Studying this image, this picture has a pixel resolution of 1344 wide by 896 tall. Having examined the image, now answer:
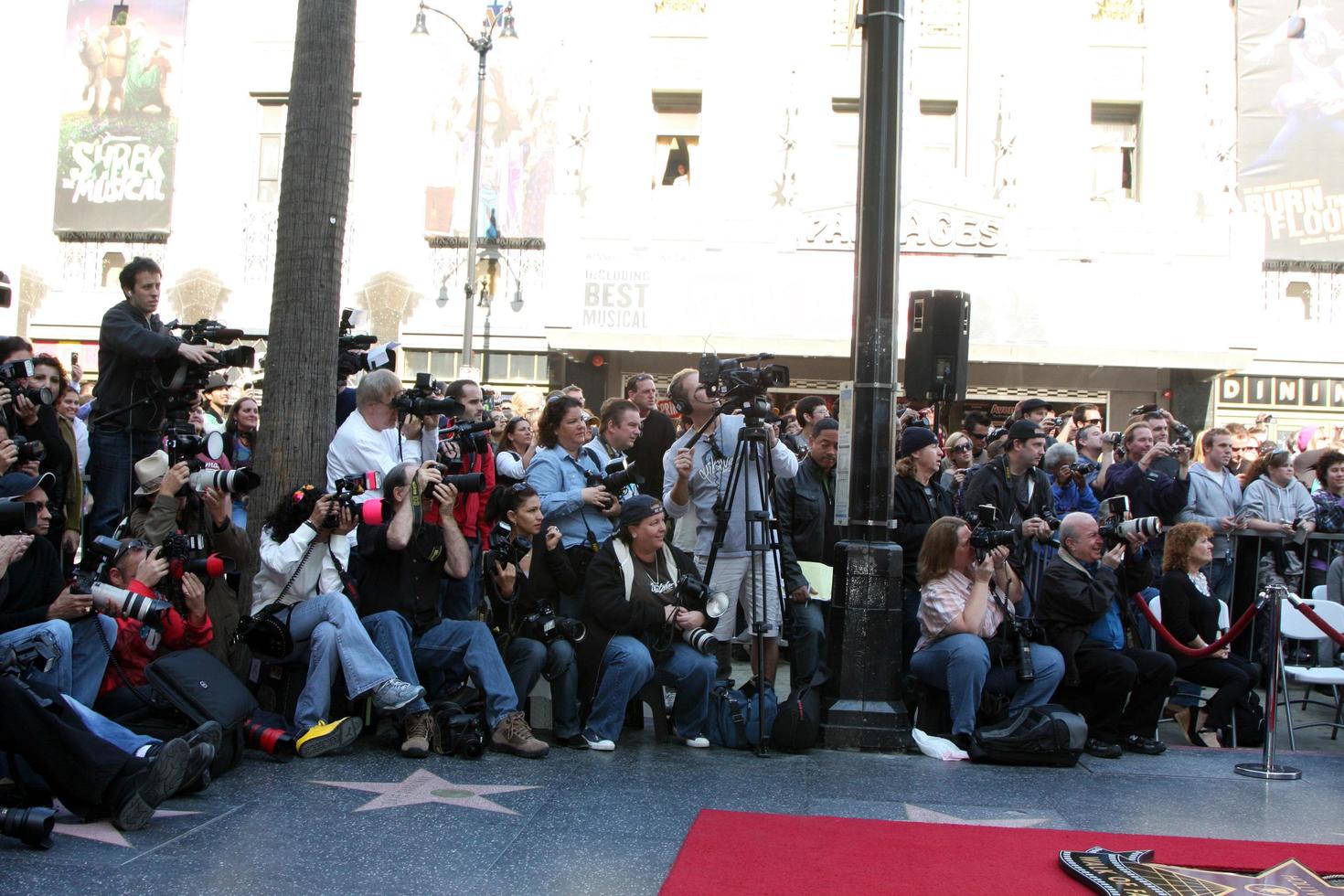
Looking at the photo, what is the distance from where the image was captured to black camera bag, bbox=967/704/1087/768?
6.84 meters

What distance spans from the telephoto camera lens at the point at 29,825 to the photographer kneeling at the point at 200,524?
169 centimetres

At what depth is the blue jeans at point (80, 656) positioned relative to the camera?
5.46 m

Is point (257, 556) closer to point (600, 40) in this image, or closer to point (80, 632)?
point (80, 632)

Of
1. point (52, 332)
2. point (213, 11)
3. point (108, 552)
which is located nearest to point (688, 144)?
point (213, 11)

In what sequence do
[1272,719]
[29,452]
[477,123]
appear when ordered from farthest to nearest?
[477,123], [1272,719], [29,452]

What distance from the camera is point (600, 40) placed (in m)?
22.1

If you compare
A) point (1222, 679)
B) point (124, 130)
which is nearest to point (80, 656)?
point (1222, 679)

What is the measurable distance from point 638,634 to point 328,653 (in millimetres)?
1725

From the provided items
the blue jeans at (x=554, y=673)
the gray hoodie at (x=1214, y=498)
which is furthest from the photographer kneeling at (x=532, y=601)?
the gray hoodie at (x=1214, y=498)

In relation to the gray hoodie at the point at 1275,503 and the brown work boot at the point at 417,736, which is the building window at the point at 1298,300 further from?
the brown work boot at the point at 417,736

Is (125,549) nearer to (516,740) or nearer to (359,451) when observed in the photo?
(359,451)

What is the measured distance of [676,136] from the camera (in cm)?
2202

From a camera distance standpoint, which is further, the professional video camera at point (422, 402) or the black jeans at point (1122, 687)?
the black jeans at point (1122, 687)

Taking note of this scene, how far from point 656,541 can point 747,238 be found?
13623mm
